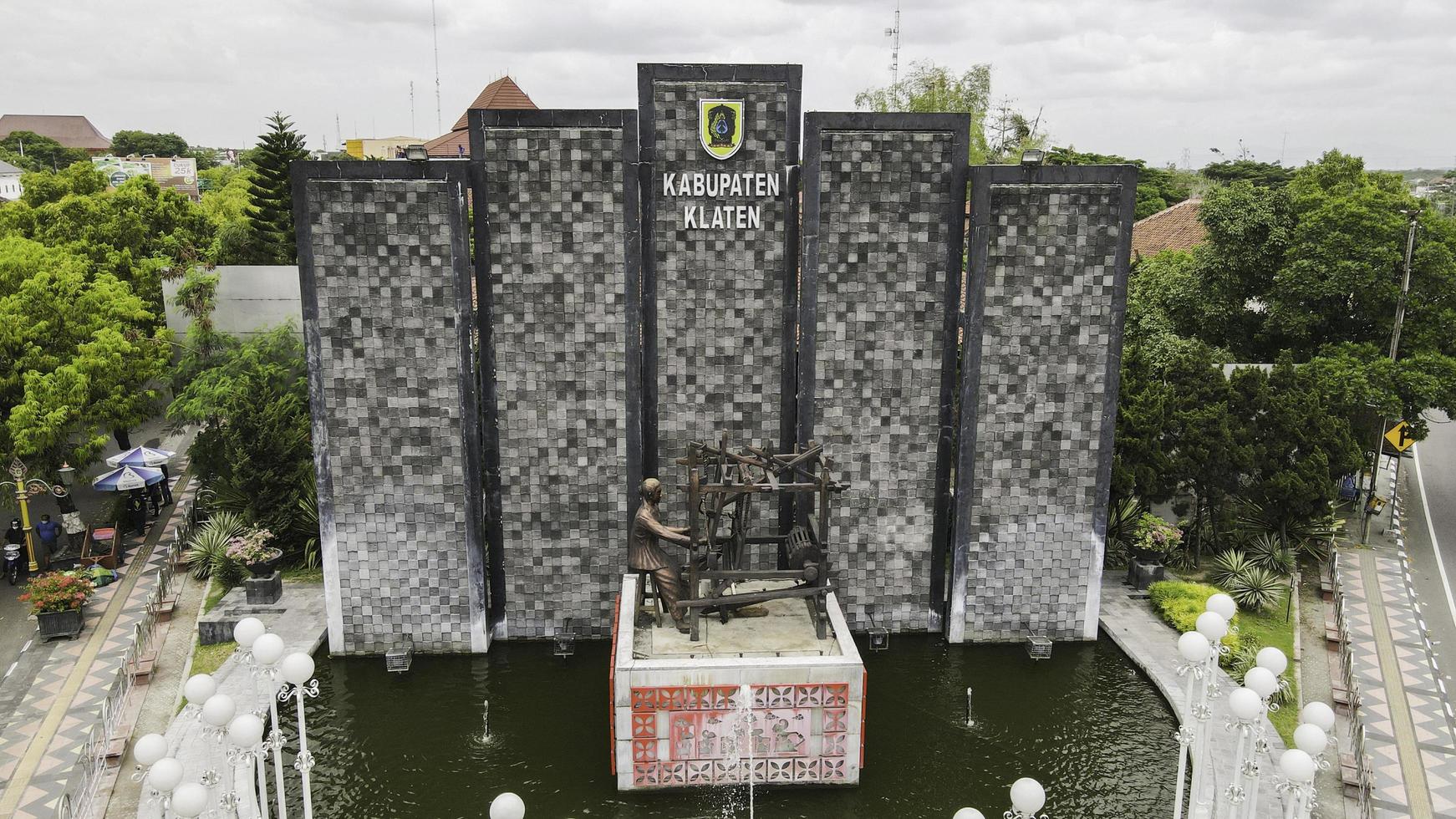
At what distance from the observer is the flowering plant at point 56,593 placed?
16.3m

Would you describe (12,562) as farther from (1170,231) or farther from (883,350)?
(1170,231)

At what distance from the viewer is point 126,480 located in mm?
20422

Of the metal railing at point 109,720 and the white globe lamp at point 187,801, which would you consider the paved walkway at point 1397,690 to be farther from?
the metal railing at point 109,720

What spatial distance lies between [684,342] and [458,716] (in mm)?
6369

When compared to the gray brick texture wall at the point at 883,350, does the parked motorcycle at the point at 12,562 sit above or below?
below

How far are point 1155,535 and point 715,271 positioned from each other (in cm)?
940

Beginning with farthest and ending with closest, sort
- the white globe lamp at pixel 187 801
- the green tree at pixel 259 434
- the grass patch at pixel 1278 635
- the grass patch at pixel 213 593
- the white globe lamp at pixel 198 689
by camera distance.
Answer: the green tree at pixel 259 434, the grass patch at pixel 213 593, the grass patch at pixel 1278 635, the white globe lamp at pixel 198 689, the white globe lamp at pixel 187 801

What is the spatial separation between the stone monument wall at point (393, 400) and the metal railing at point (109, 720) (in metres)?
2.84

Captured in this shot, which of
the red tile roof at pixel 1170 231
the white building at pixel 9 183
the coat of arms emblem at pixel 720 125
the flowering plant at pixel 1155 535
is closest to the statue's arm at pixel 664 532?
the coat of arms emblem at pixel 720 125

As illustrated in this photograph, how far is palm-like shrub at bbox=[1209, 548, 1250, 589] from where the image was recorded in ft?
59.2

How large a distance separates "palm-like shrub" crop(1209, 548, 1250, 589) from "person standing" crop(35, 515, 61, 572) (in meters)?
22.7

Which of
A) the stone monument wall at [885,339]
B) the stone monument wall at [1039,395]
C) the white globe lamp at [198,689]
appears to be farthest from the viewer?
the stone monument wall at [1039,395]

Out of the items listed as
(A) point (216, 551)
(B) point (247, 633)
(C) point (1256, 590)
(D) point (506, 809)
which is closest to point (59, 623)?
(A) point (216, 551)

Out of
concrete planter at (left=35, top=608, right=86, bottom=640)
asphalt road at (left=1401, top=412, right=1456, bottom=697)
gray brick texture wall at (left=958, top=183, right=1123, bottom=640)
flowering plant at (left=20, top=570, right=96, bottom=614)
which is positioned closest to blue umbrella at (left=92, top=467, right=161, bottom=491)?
flowering plant at (left=20, top=570, right=96, bottom=614)
